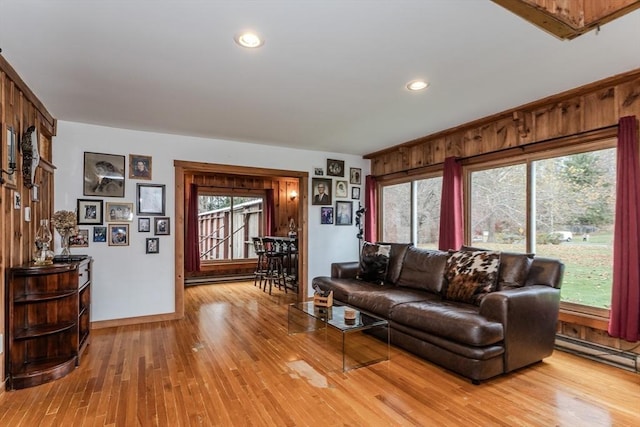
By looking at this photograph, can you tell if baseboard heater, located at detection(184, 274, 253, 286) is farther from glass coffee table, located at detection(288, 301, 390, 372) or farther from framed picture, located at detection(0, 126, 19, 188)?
framed picture, located at detection(0, 126, 19, 188)

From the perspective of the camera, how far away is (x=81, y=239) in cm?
403

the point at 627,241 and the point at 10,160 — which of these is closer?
the point at 10,160

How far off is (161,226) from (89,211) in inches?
32.0

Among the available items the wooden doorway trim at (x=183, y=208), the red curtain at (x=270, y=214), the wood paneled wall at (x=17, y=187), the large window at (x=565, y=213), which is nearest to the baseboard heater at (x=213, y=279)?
the red curtain at (x=270, y=214)

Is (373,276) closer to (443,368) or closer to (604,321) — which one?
(443,368)

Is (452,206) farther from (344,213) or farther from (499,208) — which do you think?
(344,213)

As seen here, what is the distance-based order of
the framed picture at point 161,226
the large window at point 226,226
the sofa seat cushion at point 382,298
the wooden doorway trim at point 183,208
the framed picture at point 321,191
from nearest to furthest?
the sofa seat cushion at point 382,298 → the framed picture at point 161,226 → the wooden doorway trim at point 183,208 → the framed picture at point 321,191 → the large window at point 226,226

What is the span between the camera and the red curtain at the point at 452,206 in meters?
4.33

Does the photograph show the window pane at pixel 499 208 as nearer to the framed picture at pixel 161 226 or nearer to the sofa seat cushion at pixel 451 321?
the sofa seat cushion at pixel 451 321

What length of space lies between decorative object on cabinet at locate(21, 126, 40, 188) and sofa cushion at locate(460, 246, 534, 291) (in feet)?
14.3

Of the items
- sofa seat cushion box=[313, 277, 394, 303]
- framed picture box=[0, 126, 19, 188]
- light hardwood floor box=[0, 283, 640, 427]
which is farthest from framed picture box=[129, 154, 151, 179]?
sofa seat cushion box=[313, 277, 394, 303]

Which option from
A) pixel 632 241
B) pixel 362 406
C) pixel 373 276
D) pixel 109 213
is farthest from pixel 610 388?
pixel 109 213

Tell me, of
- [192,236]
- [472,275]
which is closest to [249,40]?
[472,275]

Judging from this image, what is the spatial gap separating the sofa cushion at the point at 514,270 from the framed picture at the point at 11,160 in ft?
13.7
